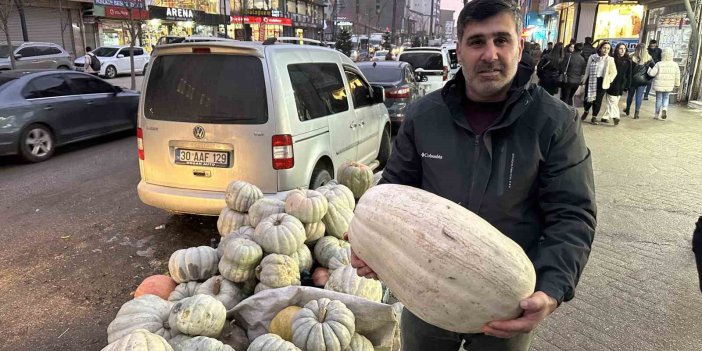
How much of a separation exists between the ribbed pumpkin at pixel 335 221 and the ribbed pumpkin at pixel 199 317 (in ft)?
4.57

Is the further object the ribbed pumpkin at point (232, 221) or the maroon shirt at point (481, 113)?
the ribbed pumpkin at point (232, 221)

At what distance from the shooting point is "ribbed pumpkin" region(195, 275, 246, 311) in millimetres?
3080

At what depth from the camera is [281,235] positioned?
10.9 ft

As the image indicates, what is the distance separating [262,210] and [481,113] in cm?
230

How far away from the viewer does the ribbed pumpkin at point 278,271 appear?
3100 millimetres

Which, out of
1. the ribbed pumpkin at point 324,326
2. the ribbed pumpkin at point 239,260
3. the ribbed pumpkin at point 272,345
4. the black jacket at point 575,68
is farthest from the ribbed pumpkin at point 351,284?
the black jacket at point 575,68

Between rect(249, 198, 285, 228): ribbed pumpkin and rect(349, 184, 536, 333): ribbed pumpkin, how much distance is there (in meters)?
2.12

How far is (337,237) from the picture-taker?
3951 millimetres

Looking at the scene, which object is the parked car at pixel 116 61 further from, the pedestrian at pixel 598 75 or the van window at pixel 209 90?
the van window at pixel 209 90

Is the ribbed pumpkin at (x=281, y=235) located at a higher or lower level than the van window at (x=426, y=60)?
lower

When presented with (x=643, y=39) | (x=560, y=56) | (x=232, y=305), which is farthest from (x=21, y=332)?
(x=643, y=39)

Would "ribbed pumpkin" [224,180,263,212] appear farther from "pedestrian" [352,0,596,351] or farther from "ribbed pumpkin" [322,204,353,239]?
"pedestrian" [352,0,596,351]

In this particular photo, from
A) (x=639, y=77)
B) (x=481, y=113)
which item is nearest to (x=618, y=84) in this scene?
(x=639, y=77)

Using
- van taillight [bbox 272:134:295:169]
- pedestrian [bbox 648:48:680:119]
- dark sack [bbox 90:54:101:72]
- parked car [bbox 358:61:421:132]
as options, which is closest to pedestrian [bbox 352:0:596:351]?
van taillight [bbox 272:134:295:169]
